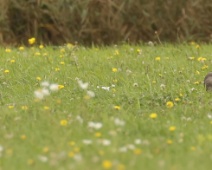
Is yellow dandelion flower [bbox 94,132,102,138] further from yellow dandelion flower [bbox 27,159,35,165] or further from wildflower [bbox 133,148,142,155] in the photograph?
yellow dandelion flower [bbox 27,159,35,165]

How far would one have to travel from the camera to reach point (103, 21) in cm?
1032

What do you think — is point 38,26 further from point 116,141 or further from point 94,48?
point 116,141

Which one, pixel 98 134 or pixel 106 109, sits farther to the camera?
pixel 106 109

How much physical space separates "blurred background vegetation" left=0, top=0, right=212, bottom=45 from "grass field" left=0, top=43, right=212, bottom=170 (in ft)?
3.57

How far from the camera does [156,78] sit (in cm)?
727

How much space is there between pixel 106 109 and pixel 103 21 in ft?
14.5

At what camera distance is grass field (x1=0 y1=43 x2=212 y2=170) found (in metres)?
4.61

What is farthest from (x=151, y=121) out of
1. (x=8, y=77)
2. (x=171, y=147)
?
(x=8, y=77)

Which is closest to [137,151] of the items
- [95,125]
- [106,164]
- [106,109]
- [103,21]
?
[106,164]

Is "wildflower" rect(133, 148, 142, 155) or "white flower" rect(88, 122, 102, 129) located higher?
"wildflower" rect(133, 148, 142, 155)

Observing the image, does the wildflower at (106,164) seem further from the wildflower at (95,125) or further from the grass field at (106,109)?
the wildflower at (95,125)

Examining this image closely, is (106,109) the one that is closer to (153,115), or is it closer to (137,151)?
(153,115)

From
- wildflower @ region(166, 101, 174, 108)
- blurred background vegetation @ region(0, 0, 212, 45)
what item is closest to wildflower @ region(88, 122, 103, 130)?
wildflower @ region(166, 101, 174, 108)

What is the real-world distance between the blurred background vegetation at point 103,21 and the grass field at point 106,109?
109 cm
